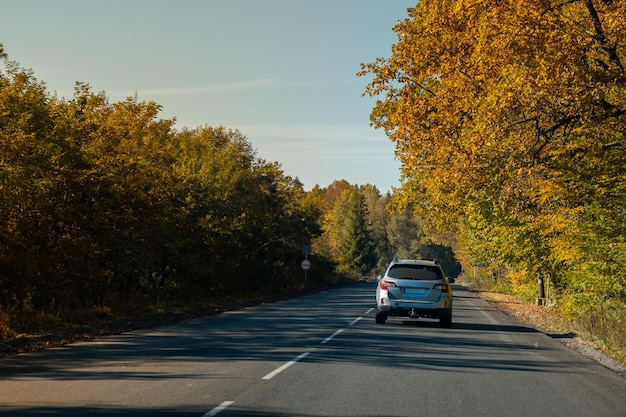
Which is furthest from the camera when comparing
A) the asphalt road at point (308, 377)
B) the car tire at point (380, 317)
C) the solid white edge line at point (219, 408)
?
the car tire at point (380, 317)

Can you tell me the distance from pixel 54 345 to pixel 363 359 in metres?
6.39

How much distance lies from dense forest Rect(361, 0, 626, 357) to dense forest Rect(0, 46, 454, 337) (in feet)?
32.0

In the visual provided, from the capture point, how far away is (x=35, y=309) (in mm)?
20266

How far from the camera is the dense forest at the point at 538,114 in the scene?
15.7 m

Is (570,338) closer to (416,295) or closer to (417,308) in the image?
(417,308)

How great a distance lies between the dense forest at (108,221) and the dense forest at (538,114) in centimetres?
974

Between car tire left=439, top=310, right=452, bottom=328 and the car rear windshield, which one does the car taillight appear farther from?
car tire left=439, top=310, right=452, bottom=328

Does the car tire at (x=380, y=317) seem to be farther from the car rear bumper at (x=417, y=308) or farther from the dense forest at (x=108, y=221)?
the dense forest at (x=108, y=221)

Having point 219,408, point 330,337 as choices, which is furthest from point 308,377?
point 330,337

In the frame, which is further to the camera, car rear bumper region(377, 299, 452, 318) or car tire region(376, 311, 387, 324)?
car tire region(376, 311, 387, 324)

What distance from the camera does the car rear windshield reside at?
827 inches

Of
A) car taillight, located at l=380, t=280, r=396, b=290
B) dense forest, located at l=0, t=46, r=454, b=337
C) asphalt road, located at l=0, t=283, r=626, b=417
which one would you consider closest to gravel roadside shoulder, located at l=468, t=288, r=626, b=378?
asphalt road, located at l=0, t=283, r=626, b=417

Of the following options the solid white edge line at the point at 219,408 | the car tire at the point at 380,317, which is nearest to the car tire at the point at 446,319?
the car tire at the point at 380,317

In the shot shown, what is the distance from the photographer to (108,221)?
81.3 ft
